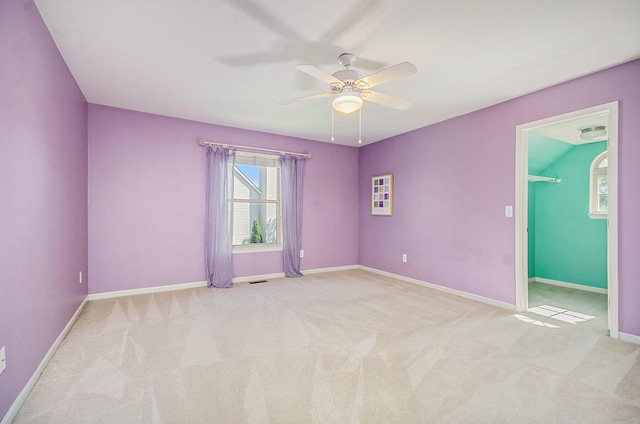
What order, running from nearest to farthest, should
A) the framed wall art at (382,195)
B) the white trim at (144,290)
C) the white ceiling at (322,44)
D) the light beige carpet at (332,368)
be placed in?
the light beige carpet at (332,368), the white ceiling at (322,44), the white trim at (144,290), the framed wall art at (382,195)

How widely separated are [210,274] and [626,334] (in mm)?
4565

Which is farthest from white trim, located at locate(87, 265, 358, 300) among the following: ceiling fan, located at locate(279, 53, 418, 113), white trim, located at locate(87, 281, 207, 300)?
ceiling fan, located at locate(279, 53, 418, 113)

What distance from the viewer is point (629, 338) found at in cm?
250

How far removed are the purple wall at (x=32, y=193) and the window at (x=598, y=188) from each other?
6250 millimetres

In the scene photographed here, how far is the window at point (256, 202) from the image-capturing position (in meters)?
4.77

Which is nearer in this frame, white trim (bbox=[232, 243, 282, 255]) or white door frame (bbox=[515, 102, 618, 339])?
white door frame (bbox=[515, 102, 618, 339])

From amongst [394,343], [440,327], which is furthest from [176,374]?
[440,327]

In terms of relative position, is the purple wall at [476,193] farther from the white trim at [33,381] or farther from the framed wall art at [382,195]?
the white trim at [33,381]

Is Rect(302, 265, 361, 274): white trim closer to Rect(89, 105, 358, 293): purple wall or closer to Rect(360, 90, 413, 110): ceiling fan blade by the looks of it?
Rect(89, 105, 358, 293): purple wall

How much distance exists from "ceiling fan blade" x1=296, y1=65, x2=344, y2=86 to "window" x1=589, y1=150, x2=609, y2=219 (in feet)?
14.3

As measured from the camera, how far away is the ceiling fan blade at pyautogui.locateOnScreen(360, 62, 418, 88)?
1.99 meters

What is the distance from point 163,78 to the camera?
9.54 feet

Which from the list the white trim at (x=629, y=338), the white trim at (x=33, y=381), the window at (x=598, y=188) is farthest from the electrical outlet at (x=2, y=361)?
the window at (x=598, y=188)

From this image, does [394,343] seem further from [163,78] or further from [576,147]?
[576,147]
